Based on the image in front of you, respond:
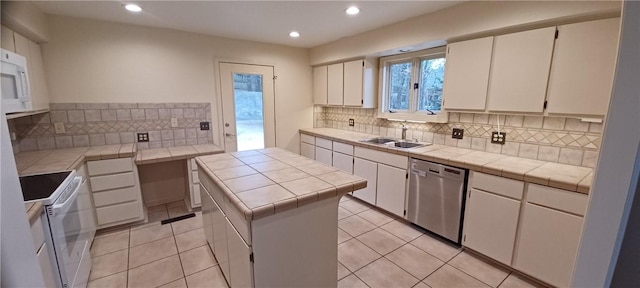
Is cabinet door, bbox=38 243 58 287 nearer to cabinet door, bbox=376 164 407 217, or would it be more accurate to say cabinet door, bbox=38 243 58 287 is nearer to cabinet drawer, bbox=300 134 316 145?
cabinet door, bbox=376 164 407 217

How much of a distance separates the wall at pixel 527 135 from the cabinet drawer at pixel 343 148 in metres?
0.77

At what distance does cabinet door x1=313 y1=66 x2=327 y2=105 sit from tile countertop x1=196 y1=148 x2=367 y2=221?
231 cm

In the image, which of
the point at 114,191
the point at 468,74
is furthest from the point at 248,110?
the point at 468,74

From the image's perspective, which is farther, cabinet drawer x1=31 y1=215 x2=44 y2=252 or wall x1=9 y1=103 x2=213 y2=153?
wall x1=9 y1=103 x2=213 y2=153

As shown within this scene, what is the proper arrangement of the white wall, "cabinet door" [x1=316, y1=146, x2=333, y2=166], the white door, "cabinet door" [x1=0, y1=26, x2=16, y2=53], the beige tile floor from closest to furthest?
"cabinet door" [x1=0, y1=26, x2=16, y2=53]
the beige tile floor
the white wall
the white door
"cabinet door" [x1=316, y1=146, x2=333, y2=166]

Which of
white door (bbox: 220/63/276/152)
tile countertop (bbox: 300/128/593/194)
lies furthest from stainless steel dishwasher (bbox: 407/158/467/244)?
white door (bbox: 220/63/276/152)

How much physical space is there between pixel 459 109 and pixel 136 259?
3281 millimetres

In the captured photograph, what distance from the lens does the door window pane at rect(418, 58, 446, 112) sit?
9.77 feet

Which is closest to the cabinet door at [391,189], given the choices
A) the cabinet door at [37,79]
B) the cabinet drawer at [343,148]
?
the cabinet drawer at [343,148]

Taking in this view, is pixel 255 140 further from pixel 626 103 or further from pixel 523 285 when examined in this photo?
pixel 626 103

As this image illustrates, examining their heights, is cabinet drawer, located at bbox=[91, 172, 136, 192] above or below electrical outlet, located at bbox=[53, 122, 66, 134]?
below

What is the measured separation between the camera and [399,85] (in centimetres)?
349

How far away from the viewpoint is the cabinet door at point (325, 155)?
3.81m

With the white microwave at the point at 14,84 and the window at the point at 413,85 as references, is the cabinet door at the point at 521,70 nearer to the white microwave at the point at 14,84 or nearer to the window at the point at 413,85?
the window at the point at 413,85
